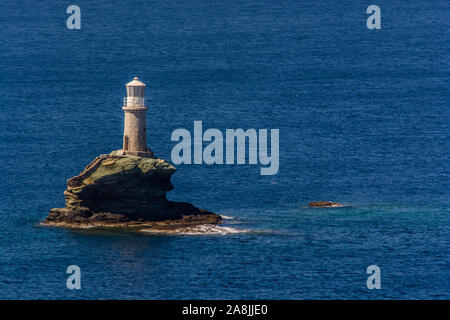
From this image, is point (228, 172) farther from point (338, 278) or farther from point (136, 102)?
point (338, 278)

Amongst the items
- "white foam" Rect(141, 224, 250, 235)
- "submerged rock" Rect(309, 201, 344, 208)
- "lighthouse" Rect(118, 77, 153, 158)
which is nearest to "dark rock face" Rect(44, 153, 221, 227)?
"lighthouse" Rect(118, 77, 153, 158)

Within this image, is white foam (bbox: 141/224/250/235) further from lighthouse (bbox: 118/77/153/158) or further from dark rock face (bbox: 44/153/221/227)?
lighthouse (bbox: 118/77/153/158)

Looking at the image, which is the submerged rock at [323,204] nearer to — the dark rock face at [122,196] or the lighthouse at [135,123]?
the dark rock face at [122,196]

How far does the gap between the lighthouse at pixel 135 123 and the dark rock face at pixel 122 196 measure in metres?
1.34

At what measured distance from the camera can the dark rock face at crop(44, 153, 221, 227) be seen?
15362 centimetres

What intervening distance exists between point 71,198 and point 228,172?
43.9m

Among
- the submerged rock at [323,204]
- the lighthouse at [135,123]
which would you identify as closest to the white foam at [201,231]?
the lighthouse at [135,123]

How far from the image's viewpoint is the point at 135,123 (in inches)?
6122

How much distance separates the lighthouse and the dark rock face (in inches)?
52.6

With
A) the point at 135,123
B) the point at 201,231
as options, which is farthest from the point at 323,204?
the point at 135,123

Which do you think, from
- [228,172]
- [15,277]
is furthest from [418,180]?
[15,277]
